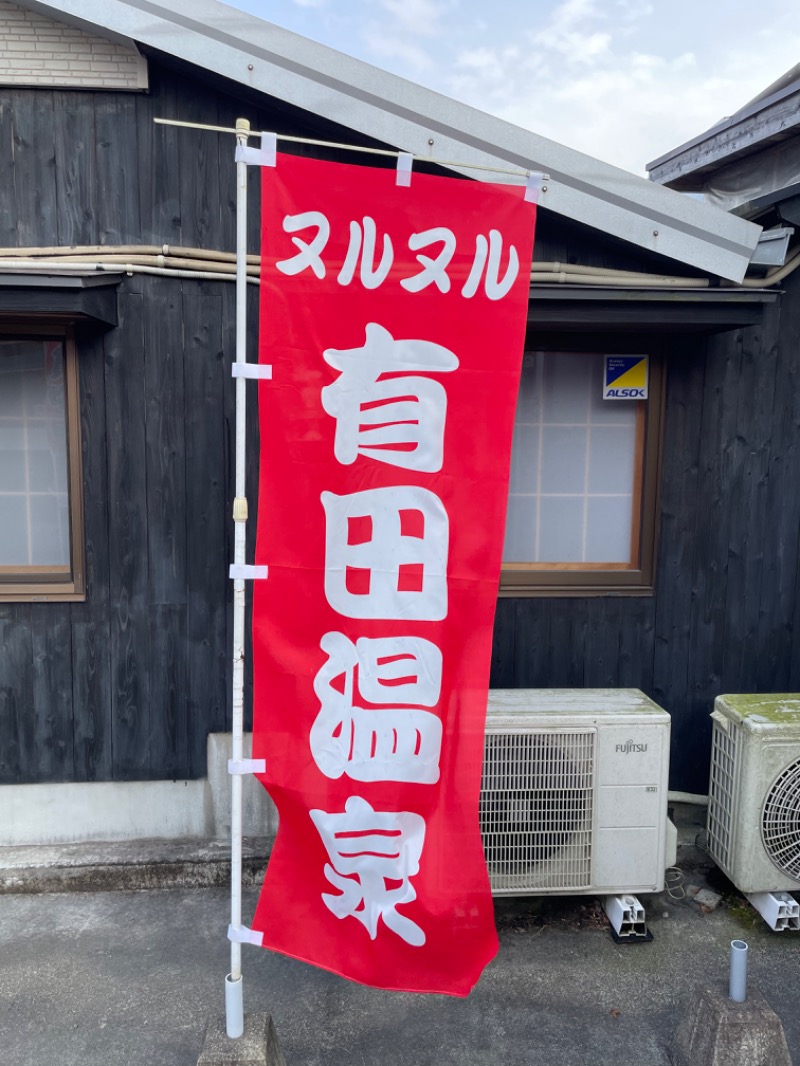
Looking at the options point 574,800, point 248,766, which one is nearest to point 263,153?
point 248,766

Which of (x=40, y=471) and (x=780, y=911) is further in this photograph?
(x=40, y=471)

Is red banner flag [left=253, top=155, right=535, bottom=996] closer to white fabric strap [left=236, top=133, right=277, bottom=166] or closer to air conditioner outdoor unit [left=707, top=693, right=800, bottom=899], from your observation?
white fabric strap [left=236, top=133, right=277, bottom=166]

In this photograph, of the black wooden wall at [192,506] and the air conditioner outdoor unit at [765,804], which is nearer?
the air conditioner outdoor unit at [765,804]

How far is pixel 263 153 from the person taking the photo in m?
2.88

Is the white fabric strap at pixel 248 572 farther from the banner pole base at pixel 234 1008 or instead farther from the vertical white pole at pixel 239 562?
the banner pole base at pixel 234 1008

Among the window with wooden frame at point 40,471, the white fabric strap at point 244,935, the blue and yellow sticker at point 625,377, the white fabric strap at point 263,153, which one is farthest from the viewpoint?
the blue and yellow sticker at point 625,377

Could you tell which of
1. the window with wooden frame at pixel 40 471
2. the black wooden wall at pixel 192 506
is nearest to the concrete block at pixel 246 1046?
the black wooden wall at pixel 192 506

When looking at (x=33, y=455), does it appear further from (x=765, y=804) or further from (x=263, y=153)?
(x=765, y=804)

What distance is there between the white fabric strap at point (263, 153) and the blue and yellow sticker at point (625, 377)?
2.87m

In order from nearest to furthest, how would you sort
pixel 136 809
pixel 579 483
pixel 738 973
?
pixel 738 973, pixel 136 809, pixel 579 483

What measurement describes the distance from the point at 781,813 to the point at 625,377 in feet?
9.14

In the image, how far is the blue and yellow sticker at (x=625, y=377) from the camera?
200 inches

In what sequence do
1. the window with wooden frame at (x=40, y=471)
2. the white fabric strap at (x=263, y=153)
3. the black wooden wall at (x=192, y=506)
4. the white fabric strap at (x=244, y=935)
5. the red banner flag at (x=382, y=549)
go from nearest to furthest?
the white fabric strap at (x=263, y=153) < the red banner flag at (x=382, y=549) < the white fabric strap at (x=244, y=935) < the black wooden wall at (x=192, y=506) < the window with wooden frame at (x=40, y=471)

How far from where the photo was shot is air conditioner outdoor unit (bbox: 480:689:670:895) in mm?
4273
